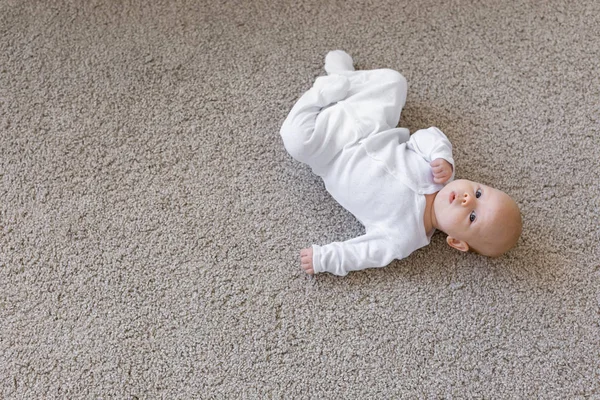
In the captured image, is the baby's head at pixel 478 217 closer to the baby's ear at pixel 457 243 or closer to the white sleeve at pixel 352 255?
the baby's ear at pixel 457 243

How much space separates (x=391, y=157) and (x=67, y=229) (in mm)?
667

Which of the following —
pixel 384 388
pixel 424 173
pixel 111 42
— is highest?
pixel 111 42

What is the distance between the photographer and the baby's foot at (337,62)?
117cm

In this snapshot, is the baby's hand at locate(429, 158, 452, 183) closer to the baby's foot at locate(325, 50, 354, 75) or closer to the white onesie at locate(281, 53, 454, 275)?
the white onesie at locate(281, 53, 454, 275)

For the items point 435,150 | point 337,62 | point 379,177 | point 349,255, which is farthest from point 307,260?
point 337,62

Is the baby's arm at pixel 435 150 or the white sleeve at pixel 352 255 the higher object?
the baby's arm at pixel 435 150

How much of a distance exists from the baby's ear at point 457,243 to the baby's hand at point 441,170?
0.11 meters

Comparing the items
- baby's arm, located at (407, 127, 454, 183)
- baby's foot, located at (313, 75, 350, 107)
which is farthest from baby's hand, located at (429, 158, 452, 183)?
baby's foot, located at (313, 75, 350, 107)

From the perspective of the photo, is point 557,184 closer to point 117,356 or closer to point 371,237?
point 371,237

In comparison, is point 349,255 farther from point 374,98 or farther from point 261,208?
A: point 374,98

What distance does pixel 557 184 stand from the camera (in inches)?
45.4

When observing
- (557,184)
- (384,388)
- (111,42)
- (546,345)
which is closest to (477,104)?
(557,184)

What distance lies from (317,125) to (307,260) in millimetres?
269

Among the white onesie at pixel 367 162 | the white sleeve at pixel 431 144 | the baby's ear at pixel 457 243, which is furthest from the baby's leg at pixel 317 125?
the baby's ear at pixel 457 243
